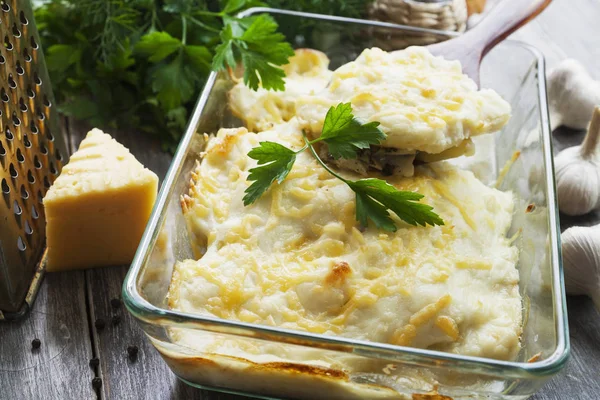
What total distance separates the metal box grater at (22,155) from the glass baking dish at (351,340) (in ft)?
2.04

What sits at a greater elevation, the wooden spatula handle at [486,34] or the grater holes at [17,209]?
the wooden spatula handle at [486,34]

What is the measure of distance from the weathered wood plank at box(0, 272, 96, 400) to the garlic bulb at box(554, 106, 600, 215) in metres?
1.90

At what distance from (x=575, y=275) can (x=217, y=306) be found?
1344 millimetres

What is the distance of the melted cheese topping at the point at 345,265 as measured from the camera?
6.75 feet

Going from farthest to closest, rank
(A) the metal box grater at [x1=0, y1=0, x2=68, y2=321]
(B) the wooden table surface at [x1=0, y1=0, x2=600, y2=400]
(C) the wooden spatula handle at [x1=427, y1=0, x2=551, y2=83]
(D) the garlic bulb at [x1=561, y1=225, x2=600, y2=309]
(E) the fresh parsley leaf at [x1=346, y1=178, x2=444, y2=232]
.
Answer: (C) the wooden spatula handle at [x1=427, y1=0, x2=551, y2=83], (D) the garlic bulb at [x1=561, y1=225, x2=600, y2=309], (A) the metal box grater at [x1=0, y1=0, x2=68, y2=321], (B) the wooden table surface at [x1=0, y1=0, x2=600, y2=400], (E) the fresh parsley leaf at [x1=346, y1=178, x2=444, y2=232]

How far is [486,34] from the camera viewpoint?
3037mm

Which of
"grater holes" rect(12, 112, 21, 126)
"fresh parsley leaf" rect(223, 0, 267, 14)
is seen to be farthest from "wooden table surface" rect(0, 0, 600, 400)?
"fresh parsley leaf" rect(223, 0, 267, 14)

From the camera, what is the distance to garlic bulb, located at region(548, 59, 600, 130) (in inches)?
133

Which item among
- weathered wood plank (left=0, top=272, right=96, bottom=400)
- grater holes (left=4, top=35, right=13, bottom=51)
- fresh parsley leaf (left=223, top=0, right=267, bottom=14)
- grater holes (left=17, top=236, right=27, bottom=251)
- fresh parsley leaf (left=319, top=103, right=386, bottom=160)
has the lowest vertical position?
weathered wood plank (left=0, top=272, right=96, bottom=400)

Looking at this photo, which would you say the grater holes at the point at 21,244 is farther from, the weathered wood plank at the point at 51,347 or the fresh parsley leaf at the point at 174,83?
the fresh parsley leaf at the point at 174,83

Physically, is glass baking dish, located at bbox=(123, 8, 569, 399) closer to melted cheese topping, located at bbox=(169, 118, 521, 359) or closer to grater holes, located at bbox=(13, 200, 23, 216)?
melted cheese topping, located at bbox=(169, 118, 521, 359)

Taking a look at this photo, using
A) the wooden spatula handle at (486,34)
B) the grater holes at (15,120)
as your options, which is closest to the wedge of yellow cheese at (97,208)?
the grater holes at (15,120)

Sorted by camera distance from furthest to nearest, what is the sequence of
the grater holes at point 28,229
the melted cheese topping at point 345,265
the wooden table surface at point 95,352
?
the grater holes at point 28,229
the wooden table surface at point 95,352
the melted cheese topping at point 345,265

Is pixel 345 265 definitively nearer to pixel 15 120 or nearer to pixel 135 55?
pixel 15 120
